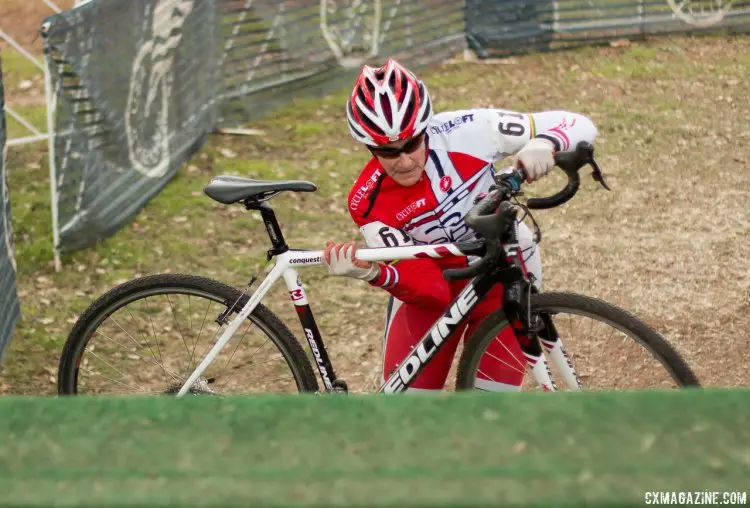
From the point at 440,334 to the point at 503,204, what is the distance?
29.1 inches

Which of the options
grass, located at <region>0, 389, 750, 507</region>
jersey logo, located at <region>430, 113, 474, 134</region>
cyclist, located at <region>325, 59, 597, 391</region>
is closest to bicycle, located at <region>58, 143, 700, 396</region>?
cyclist, located at <region>325, 59, 597, 391</region>

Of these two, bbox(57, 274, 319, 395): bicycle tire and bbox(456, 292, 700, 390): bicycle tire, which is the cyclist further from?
bbox(57, 274, 319, 395): bicycle tire

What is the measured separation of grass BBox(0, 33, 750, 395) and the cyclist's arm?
221 centimetres

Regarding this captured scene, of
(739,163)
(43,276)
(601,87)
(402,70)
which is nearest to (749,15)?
(601,87)

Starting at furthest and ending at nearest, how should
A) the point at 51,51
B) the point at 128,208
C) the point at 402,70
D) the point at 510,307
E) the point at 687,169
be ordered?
the point at 687,169, the point at 128,208, the point at 51,51, the point at 402,70, the point at 510,307

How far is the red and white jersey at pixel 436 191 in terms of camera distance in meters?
4.96

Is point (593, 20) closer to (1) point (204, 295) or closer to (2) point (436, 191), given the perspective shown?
(2) point (436, 191)

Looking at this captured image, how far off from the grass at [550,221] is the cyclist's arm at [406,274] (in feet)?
7.24

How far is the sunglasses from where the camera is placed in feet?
15.6

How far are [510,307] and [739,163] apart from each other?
6876 mm

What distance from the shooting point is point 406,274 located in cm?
Answer: 491

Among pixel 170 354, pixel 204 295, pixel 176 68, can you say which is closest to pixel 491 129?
pixel 204 295

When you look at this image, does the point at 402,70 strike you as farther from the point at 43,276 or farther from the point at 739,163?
the point at 739,163

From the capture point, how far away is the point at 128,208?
32.3 feet
